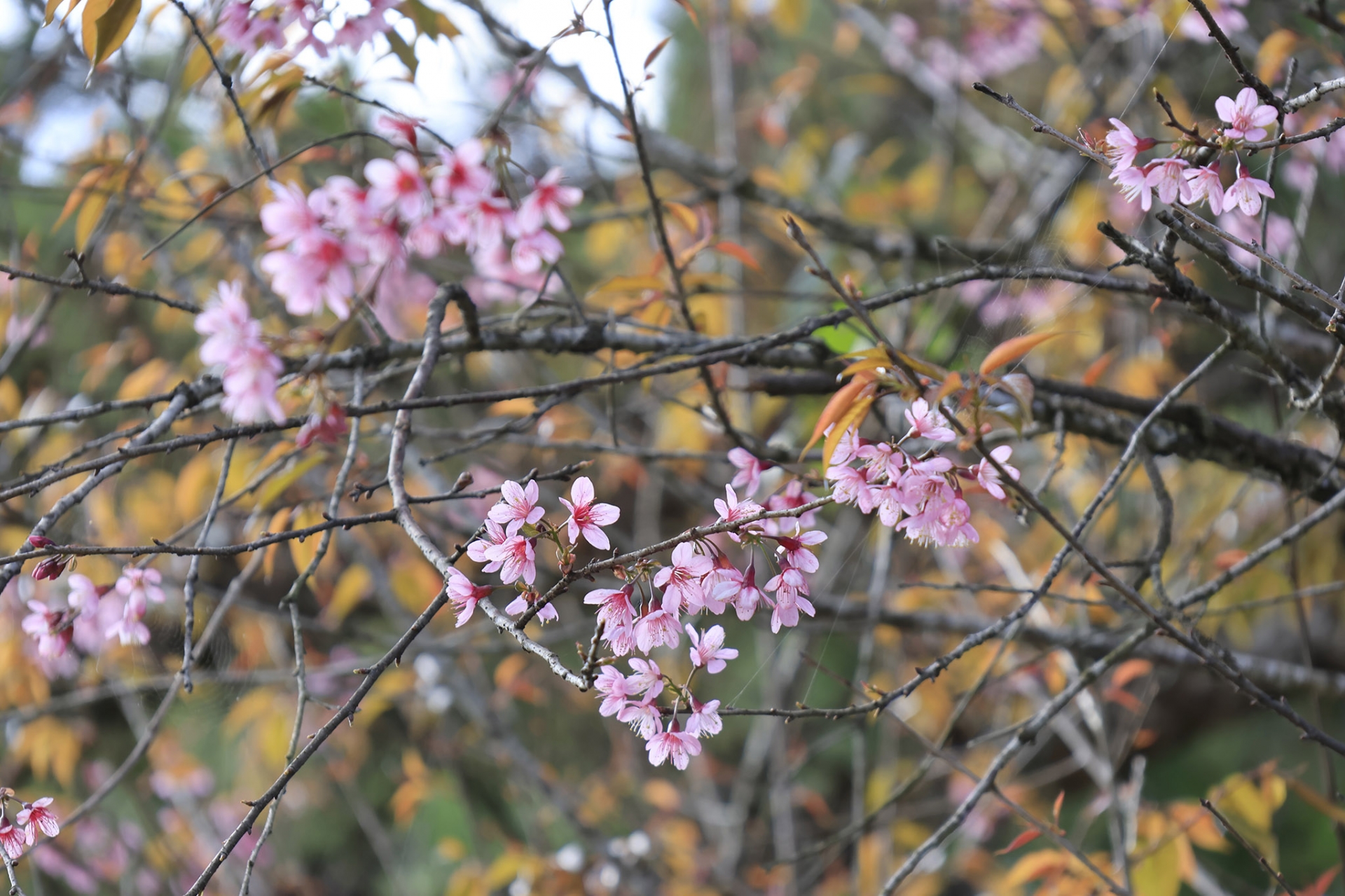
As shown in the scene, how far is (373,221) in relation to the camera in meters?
0.57

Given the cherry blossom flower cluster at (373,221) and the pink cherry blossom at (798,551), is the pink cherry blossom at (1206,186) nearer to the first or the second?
the pink cherry blossom at (798,551)

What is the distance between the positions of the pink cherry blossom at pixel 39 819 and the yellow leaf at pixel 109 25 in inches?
24.5

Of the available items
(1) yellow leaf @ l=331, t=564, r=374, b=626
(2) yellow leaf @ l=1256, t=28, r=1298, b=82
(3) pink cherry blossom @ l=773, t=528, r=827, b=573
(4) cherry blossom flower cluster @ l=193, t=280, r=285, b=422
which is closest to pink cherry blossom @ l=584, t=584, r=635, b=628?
(3) pink cherry blossom @ l=773, t=528, r=827, b=573

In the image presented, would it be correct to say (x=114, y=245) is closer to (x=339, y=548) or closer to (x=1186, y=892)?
(x=339, y=548)

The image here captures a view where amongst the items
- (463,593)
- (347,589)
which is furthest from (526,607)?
(347,589)

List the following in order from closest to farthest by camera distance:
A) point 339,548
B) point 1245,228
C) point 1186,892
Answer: point 1245,228 → point 339,548 → point 1186,892

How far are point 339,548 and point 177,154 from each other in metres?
1.51

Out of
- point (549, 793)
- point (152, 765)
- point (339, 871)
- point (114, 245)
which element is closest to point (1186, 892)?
point (549, 793)

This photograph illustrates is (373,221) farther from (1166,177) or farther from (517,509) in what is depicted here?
(1166,177)

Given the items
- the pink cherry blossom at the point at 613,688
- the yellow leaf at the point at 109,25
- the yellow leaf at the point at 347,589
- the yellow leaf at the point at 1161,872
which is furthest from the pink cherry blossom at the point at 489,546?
the yellow leaf at the point at 347,589

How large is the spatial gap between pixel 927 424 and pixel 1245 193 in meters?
0.29

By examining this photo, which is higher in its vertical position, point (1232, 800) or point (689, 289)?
point (689, 289)

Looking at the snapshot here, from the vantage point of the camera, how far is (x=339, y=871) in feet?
11.3

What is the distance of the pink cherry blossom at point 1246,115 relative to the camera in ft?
2.05
